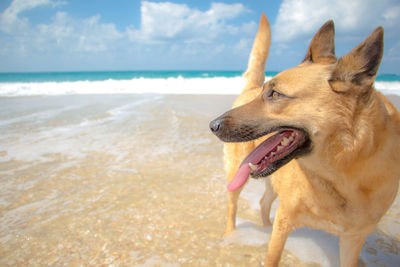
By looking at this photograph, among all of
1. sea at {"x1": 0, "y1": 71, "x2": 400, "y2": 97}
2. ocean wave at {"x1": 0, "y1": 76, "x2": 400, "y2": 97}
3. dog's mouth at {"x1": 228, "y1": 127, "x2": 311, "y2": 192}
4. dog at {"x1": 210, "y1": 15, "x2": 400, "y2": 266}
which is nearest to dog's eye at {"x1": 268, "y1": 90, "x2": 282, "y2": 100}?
dog at {"x1": 210, "y1": 15, "x2": 400, "y2": 266}

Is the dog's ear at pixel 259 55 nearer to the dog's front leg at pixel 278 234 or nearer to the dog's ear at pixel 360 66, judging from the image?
the dog's ear at pixel 360 66

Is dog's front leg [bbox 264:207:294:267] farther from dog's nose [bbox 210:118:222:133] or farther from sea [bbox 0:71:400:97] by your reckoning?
sea [bbox 0:71:400:97]

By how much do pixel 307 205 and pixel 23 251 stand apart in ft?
7.98

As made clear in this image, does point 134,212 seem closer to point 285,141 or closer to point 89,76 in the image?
point 285,141

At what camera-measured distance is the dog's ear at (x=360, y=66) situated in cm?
142

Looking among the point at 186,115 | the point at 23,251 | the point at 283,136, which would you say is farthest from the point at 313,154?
the point at 186,115

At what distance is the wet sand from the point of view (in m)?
2.29

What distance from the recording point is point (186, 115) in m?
7.96

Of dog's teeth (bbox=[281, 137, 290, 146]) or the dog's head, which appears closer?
the dog's head

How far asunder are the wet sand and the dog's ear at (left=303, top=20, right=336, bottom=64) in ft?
5.90

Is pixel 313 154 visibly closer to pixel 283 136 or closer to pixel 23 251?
pixel 283 136

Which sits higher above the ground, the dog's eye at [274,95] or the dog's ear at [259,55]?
the dog's ear at [259,55]

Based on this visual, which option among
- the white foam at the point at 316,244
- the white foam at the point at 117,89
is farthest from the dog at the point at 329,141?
the white foam at the point at 117,89

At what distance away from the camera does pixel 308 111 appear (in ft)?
5.25
